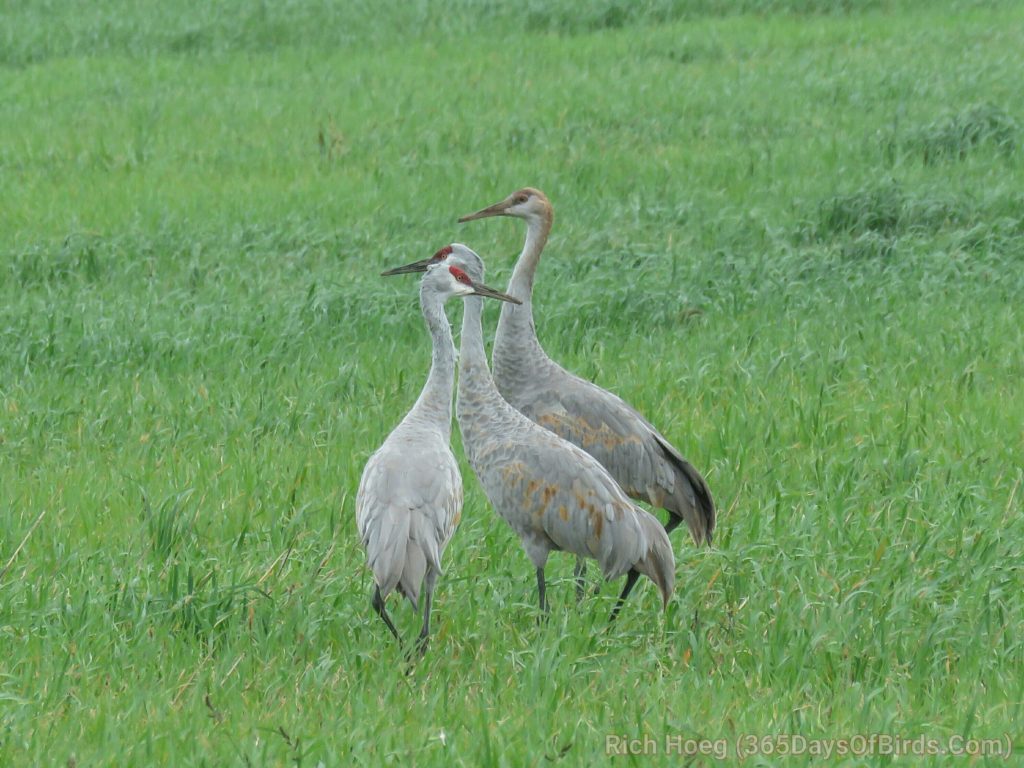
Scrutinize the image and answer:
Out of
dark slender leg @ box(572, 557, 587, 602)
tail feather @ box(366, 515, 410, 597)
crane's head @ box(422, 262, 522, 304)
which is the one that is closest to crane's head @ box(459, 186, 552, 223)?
crane's head @ box(422, 262, 522, 304)

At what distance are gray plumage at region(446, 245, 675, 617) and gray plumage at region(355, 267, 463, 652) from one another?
0.18 metres

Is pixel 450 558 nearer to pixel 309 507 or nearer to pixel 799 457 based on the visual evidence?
pixel 309 507

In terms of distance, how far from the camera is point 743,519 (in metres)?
5.68

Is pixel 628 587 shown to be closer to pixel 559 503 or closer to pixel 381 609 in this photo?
pixel 559 503

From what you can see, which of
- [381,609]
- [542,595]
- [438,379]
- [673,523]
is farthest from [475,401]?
[381,609]

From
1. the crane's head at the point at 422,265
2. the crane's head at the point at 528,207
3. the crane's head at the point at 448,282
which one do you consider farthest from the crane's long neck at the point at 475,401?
the crane's head at the point at 528,207

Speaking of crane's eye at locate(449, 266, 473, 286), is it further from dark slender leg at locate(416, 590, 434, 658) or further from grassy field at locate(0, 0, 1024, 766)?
dark slender leg at locate(416, 590, 434, 658)

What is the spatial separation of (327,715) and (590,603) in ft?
4.66

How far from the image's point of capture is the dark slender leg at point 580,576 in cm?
529

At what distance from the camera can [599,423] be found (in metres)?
5.98

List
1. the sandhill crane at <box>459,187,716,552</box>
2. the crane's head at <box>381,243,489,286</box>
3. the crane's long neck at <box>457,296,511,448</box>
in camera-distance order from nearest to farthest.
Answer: the crane's long neck at <box>457,296,511,448</box>
the sandhill crane at <box>459,187,716,552</box>
the crane's head at <box>381,243,489,286</box>

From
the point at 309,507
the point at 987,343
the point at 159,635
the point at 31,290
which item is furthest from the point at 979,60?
the point at 159,635

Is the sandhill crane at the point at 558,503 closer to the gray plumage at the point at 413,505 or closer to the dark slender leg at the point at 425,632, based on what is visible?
the gray plumage at the point at 413,505

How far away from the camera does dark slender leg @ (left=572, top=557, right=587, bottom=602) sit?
5.29 meters
